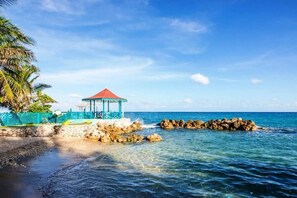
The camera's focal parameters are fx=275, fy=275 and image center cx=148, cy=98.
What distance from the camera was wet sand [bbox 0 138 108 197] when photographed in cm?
973

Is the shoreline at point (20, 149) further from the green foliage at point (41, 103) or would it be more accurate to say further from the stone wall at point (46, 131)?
the green foliage at point (41, 103)

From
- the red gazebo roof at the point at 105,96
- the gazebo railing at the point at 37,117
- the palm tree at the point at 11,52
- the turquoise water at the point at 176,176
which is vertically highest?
the palm tree at the point at 11,52

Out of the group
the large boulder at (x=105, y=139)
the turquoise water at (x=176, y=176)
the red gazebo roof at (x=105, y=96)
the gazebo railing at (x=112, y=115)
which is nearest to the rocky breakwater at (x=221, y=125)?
the gazebo railing at (x=112, y=115)

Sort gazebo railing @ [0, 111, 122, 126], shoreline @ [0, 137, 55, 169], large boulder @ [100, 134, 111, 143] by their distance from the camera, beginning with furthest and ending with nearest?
gazebo railing @ [0, 111, 122, 126], large boulder @ [100, 134, 111, 143], shoreline @ [0, 137, 55, 169]

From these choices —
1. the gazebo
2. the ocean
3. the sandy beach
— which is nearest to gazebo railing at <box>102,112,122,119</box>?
the gazebo

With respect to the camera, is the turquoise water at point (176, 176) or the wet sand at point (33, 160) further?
the turquoise water at point (176, 176)

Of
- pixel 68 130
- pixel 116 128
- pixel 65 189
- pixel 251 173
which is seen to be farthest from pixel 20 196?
pixel 116 128

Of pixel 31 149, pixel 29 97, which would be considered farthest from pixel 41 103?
pixel 31 149

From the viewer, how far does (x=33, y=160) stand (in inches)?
576

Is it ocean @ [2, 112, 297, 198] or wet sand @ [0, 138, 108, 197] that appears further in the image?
ocean @ [2, 112, 297, 198]

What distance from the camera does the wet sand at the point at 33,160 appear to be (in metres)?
9.73

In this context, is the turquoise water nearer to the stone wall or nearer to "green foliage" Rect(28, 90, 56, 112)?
the stone wall

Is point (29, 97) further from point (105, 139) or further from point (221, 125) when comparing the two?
point (221, 125)

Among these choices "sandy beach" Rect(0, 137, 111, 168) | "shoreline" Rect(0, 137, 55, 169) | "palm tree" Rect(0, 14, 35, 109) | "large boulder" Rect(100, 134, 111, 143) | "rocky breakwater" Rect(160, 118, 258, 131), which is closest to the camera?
"shoreline" Rect(0, 137, 55, 169)
